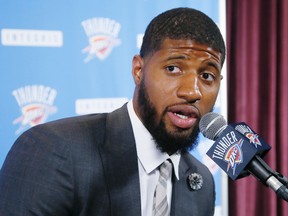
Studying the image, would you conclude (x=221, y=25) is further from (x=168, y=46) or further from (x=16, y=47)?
(x=168, y=46)

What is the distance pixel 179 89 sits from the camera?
2.86 feet

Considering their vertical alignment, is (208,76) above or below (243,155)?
above

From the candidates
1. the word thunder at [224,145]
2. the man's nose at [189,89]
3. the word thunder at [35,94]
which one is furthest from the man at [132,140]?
the word thunder at [35,94]

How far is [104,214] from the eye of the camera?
0.91m

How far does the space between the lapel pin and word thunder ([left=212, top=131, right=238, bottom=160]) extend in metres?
0.45

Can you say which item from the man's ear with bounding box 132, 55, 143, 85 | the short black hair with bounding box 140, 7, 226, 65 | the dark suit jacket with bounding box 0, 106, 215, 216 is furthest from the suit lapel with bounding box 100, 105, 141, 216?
the short black hair with bounding box 140, 7, 226, 65

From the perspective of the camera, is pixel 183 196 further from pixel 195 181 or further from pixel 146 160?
pixel 146 160

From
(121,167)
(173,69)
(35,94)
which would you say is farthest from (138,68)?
(35,94)

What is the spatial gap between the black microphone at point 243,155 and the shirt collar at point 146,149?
0.31 meters

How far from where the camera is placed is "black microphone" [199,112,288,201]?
0.63 meters

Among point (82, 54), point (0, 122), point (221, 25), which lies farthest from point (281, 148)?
point (0, 122)

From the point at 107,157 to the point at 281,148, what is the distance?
61.2 inches

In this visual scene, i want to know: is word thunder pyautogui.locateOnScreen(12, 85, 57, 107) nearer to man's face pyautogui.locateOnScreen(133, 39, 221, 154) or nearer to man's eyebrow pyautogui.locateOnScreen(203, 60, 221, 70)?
man's face pyautogui.locateOnScreen(133, 39, 221, 154)

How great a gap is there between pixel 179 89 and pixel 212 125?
0.44 ft
